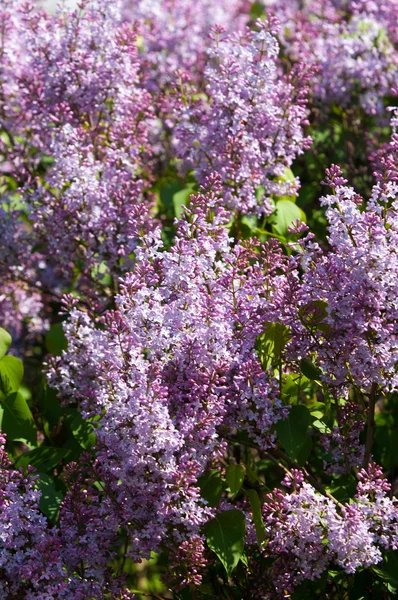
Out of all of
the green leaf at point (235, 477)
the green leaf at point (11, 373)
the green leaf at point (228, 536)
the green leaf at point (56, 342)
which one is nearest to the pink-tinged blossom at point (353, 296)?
the green leaf at point (235, 477)

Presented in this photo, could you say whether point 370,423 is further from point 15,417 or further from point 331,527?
point 15,417

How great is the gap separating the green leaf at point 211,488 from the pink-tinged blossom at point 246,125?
1202mm

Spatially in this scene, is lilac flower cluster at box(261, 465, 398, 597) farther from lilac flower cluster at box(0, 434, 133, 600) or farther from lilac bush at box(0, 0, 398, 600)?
lilac flower cluster at box(0, 434, 133, 600)

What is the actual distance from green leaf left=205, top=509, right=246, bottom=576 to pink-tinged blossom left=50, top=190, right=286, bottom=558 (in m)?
0.08

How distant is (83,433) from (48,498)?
0.38 metres

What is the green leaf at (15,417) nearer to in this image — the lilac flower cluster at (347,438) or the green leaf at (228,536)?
the green leaf at (228,536)

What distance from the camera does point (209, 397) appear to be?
9.16 feet

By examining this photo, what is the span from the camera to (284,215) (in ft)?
13.0

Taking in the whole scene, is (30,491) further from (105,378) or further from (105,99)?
(105,99)

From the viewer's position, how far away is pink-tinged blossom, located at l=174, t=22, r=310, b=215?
3.66m

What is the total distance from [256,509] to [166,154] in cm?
346

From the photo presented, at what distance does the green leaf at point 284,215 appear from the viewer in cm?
394

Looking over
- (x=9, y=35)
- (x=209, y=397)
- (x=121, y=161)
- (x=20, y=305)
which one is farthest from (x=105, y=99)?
(x=209, y=397)

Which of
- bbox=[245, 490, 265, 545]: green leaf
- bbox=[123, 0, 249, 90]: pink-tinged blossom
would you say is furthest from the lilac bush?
bbox=[123, 0, 249, 90]: pink-tinged blossom
